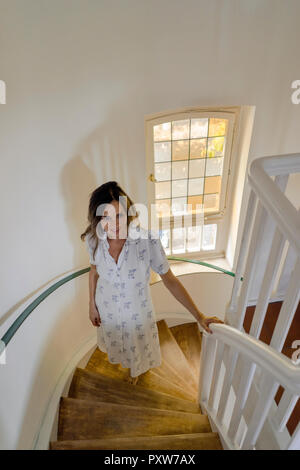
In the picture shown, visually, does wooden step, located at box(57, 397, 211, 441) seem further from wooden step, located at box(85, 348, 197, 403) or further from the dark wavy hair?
the dark wavy hair

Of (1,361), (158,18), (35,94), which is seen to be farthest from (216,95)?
(1,361)

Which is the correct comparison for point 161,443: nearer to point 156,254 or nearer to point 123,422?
point 123,422

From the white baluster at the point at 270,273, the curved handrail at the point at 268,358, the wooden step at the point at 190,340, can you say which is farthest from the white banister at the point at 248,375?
the wooden step at the point at 190,340

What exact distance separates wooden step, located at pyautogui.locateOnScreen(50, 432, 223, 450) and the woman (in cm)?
61

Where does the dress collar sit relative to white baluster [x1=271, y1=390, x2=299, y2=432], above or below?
above

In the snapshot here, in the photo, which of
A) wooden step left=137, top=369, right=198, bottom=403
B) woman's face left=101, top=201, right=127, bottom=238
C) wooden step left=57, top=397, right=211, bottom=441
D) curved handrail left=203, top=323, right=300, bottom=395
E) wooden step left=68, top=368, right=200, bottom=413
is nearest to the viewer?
curved handrail left=203, top=323, right=300, bottom=395

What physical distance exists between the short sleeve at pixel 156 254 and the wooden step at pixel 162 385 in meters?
1.20

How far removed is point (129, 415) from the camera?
6.64ft

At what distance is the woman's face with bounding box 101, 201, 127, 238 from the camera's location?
1807mm

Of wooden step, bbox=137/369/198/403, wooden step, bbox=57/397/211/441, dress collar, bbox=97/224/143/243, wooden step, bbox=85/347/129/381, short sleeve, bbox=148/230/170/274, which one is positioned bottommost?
wooden step, bbox=85/347/129/381

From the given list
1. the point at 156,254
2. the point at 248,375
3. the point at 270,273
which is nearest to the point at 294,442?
the point at 248,375

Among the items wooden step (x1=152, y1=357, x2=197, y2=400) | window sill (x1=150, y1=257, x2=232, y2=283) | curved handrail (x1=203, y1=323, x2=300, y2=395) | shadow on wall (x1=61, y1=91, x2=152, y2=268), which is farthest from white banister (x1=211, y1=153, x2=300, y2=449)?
window sill (x1=150, y1=257, x2=232, y2=283)

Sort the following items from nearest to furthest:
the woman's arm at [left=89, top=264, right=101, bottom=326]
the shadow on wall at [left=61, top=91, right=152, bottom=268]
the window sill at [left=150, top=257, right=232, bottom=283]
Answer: the woman's arm at [left=89, top=264, right=101, bottom=326] → the shadow on wall at [left=61, top=91, right=152, bottom=268] → the window sill at [left=150, top=257, right=232, bottom=283]
